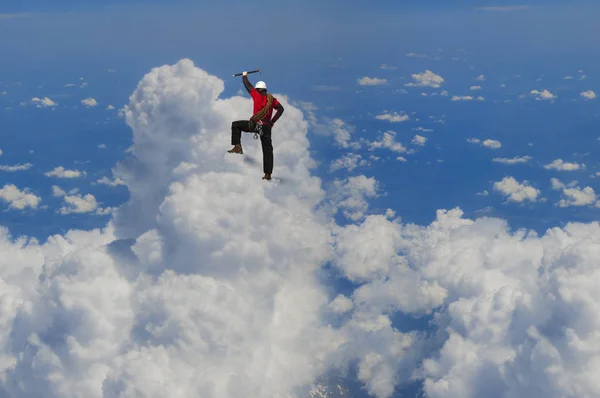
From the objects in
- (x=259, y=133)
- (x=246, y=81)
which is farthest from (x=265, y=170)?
(x=246, y=81)

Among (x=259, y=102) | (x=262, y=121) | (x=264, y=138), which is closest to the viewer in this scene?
(x=259, y=102)

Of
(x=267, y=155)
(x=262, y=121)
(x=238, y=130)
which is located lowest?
(x=267, y=155)

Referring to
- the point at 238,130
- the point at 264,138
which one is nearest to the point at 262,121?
the point at 264,138

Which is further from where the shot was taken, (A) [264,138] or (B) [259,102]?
(A) [264,138]

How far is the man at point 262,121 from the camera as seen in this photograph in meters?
27.0

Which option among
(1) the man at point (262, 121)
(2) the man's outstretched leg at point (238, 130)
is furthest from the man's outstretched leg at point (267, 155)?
(2) the man's outstretched leg at point (238, 130)

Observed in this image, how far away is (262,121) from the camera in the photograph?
27422 millimetres

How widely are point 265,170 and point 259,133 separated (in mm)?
1846

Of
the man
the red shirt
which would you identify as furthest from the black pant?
the red shirt

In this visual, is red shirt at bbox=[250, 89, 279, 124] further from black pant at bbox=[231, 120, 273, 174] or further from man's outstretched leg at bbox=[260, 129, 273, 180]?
man's outstretched leg at bbox=[260, 129, 273, 180]

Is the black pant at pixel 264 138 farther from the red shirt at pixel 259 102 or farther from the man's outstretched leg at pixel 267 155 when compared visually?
the red shirt at pixel 259 102

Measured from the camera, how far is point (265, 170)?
28234 mm

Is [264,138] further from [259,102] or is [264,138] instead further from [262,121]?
[259,102]

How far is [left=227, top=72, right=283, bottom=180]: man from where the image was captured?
88.5 feet
